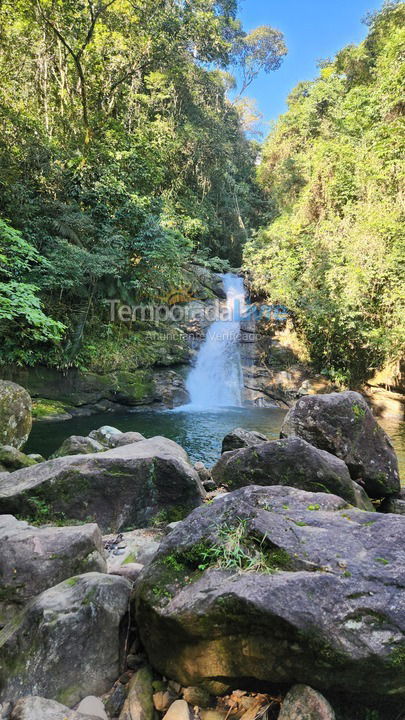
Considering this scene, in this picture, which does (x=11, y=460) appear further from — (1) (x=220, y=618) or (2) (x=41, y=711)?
(1) (x=220, y=618)

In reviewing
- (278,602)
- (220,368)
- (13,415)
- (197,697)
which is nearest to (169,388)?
(220,368)

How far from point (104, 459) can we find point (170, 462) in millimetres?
755

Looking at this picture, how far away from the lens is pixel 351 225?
13680mm

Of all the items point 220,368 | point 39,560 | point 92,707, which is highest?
point 220,368

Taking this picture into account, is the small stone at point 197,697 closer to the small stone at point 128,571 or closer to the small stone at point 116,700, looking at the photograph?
the small stone at point 116,700

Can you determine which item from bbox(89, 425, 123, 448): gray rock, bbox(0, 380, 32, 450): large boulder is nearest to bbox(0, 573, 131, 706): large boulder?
bbox(89, 425, 123, 448): gray rock

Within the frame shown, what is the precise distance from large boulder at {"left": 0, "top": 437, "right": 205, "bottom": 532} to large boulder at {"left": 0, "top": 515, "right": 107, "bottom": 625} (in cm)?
96

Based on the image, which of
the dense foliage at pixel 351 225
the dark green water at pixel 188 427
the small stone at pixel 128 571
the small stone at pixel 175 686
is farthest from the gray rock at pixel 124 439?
the dense foliage at pixel 351 225

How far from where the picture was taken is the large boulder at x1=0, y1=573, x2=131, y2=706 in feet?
6.76

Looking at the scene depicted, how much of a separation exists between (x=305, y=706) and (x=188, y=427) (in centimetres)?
878

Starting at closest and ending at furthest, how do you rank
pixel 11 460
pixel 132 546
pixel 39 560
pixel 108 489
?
pixel 39 560, pixel 132 546, pixel 108 489, pixel 11 460

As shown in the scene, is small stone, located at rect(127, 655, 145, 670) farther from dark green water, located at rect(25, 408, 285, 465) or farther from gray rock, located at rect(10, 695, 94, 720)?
dark green water, located at rect(25, 408, 285, 465)

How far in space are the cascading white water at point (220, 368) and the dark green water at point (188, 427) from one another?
1155 millimetres

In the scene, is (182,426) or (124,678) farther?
(182,426)
